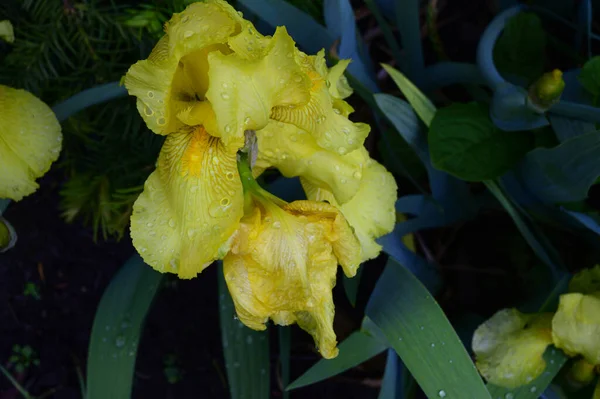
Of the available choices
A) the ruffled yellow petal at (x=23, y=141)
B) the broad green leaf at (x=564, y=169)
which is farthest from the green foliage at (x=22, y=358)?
the broad green leaf at (x=564, y=169)

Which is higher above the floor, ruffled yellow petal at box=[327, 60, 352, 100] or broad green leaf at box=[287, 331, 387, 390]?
ruffled yellow petal at box=[327, 60, 352, 100]

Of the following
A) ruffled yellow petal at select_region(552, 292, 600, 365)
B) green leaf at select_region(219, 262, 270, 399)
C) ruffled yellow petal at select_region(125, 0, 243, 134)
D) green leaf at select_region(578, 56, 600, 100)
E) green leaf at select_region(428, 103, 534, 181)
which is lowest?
green leaf at select_region(219, 262, 270, 399)

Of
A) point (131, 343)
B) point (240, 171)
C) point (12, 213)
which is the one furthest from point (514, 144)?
point (12, 213)

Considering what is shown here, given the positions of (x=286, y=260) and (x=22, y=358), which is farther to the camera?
(x=22, y=358)

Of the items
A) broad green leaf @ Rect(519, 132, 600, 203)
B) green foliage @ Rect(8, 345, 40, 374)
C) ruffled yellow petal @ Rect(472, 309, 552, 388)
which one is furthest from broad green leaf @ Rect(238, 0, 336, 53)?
green foliage @ Rect(8, 345, 40, 374)

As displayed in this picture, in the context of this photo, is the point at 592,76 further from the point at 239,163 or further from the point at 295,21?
the point at 239,163

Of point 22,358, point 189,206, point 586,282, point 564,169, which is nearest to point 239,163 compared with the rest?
point 189,206

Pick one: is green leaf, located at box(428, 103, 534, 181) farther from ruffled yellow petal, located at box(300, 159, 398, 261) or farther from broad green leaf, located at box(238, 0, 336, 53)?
broad green leaf, located at box(238, 0, 336, 53)
